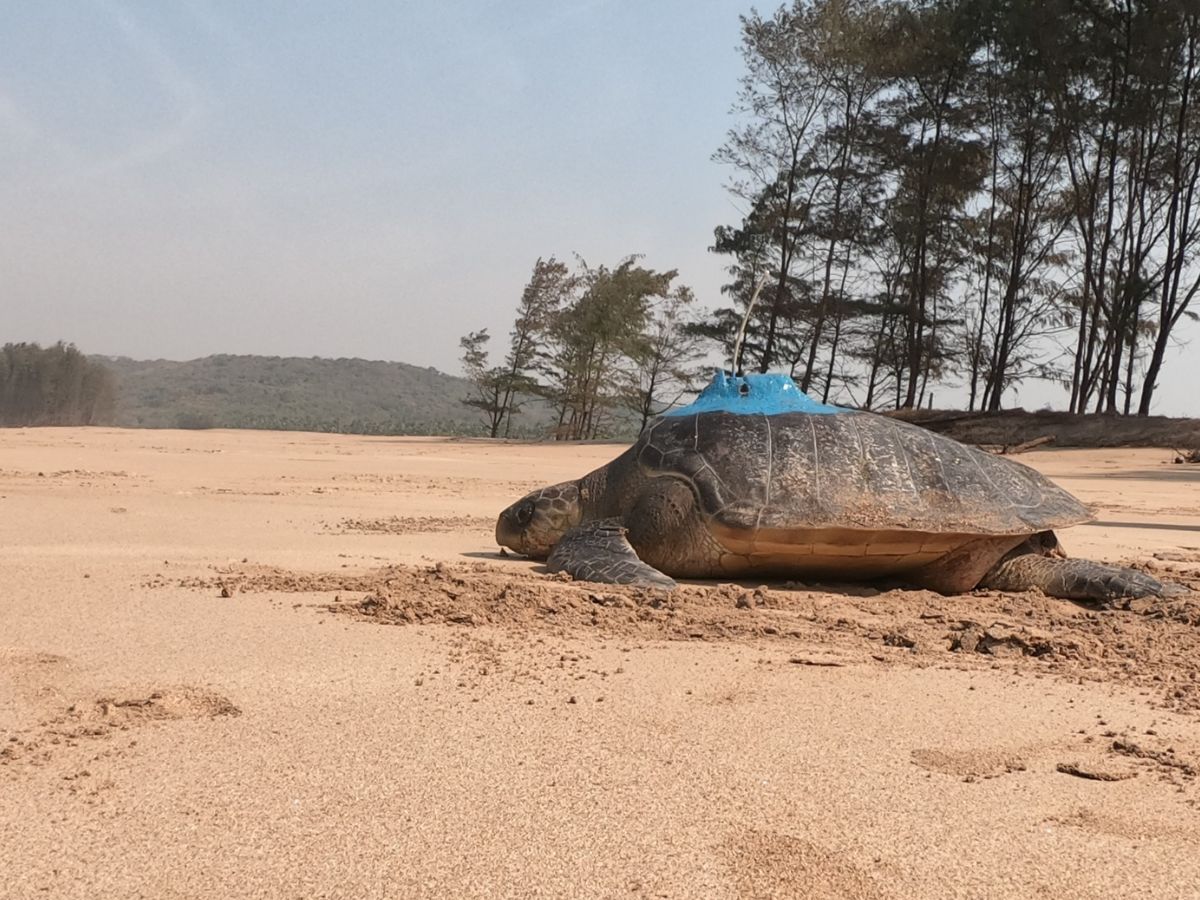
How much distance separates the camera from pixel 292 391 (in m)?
96.2

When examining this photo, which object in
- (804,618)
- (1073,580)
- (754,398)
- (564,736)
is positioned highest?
(754,398)

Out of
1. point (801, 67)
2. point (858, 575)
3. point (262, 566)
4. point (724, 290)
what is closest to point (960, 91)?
point (801, 67)

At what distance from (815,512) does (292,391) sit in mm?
95980

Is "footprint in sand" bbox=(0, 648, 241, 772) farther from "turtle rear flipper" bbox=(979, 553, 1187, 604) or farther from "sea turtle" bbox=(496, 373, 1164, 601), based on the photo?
"turtle rear flipper" bbox=(979, 553, 1187, 604)

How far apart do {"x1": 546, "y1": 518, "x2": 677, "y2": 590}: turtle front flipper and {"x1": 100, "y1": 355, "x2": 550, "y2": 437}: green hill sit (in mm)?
63372

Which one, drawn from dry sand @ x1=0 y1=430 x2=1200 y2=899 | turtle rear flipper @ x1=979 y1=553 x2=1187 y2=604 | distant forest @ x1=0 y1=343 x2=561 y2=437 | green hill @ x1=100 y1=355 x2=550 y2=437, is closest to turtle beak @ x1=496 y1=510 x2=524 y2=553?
dry sand @ x1=0 y1=430 x2=1200 y2=899

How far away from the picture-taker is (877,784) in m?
2.42

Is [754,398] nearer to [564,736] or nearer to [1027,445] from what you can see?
[564,736]

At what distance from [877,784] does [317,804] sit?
130cm

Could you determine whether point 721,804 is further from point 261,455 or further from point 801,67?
point 801,67

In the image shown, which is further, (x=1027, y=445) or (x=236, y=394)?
(x=236, y=394)

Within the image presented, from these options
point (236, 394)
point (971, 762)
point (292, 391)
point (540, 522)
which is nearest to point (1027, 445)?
point (540, 522)

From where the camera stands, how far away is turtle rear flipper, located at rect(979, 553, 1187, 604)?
17.4ft

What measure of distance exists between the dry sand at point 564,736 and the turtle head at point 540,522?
0.63 meters
